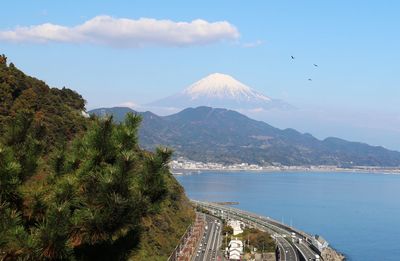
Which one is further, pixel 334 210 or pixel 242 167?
pixel 242 167

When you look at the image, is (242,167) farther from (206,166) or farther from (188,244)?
(188,244)

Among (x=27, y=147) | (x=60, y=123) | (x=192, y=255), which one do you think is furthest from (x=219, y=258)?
(x=27, y=147)

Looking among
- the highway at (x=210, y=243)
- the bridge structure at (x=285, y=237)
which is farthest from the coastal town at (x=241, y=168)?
the highway at (x=210, y=243)

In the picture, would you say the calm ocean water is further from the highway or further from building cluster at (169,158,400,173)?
building cluster at (169,158,400,173)

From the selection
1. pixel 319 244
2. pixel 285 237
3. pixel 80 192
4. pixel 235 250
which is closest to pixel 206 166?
pixel 285 237

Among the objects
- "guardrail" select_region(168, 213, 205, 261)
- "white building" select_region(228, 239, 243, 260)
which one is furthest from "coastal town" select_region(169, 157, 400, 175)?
"white building" select_region(228, 239, 243, 260)

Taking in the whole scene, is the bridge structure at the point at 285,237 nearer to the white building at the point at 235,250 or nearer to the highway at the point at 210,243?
the white building at the point at 235,250

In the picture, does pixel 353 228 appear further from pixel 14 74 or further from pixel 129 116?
pixel 129 116
